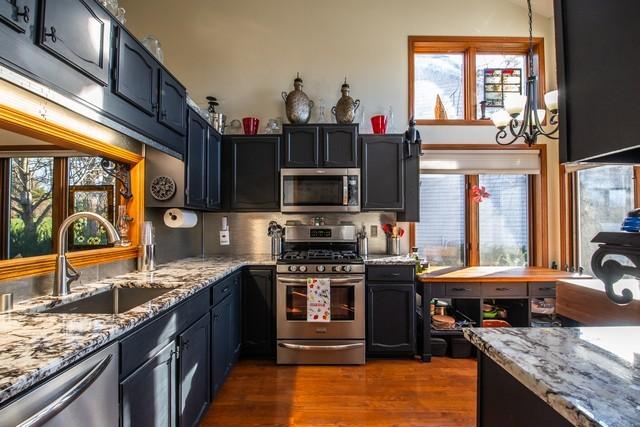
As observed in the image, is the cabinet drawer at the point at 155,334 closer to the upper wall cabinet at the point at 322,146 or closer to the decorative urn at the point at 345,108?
the upper wall cabinet at the point at 322,146

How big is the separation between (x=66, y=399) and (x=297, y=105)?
283cm

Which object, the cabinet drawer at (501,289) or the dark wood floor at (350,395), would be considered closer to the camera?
the dark wood floor at (350,395)

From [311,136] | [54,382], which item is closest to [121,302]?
[54,382]

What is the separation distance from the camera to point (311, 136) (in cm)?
307

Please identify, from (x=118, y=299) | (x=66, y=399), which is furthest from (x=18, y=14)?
(x=118, y=299)

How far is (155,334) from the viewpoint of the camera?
4.40 ft

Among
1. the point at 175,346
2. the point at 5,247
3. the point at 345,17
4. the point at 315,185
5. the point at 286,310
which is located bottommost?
the point at 286,310

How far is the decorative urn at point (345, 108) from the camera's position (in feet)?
10.3

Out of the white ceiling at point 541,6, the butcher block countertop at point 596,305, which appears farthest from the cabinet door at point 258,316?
the white ceiling at point 541,6

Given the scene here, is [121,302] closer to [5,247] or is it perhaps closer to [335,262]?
[5,247]

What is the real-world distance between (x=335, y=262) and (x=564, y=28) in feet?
7.53

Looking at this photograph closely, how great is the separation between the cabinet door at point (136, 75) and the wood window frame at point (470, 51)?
8.59 feet

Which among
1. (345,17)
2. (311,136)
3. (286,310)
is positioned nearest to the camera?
(286,310)

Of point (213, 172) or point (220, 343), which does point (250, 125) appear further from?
point (220, 343)
